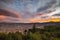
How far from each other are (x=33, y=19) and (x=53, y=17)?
0.31 m

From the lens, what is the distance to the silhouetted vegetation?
8.90ft

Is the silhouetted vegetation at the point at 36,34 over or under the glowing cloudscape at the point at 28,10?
under

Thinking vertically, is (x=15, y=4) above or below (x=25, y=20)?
above

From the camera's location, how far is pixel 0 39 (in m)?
2.71

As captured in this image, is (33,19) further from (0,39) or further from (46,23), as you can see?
(0,39)

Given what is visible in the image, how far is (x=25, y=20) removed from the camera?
2.76 m

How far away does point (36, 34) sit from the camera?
273 centimetres

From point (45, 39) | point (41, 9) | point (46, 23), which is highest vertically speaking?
point (41, 9)

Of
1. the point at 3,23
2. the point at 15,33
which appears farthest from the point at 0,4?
the point at 15,33

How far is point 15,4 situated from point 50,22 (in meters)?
0.61

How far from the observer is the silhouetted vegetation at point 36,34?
8.90 feet

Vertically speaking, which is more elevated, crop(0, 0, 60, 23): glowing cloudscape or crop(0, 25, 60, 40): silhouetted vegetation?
crop(0, 0, 60, 23): glowing cloudscape

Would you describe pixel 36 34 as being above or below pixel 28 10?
below

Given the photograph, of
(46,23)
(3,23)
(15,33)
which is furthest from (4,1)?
(46,23)
